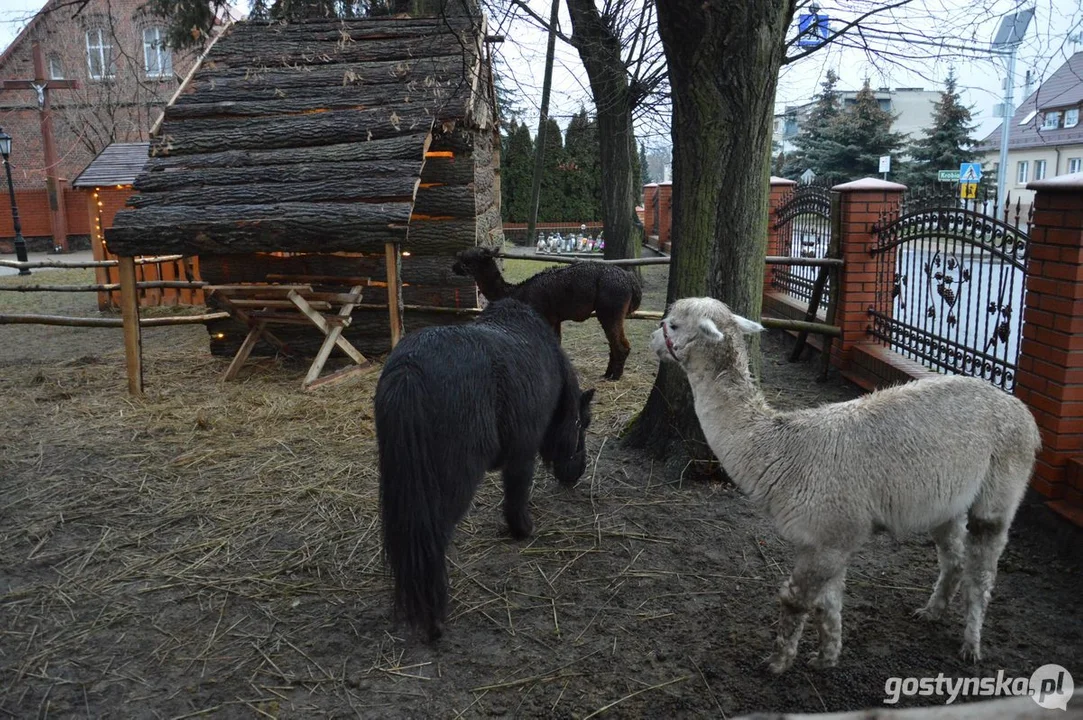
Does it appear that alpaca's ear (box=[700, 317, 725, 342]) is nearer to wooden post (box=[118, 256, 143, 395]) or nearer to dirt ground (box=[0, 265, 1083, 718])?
dirt ground (box=[0, 265, 1083, 718])

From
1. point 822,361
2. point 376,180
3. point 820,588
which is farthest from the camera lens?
point 822,361

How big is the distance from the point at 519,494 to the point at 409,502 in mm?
1152

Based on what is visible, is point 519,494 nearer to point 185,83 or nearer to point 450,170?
point 450,170

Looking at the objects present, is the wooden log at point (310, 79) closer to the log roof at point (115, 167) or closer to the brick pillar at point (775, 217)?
the brick pillar at point (775, 217)

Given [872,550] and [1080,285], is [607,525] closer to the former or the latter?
[872,550]

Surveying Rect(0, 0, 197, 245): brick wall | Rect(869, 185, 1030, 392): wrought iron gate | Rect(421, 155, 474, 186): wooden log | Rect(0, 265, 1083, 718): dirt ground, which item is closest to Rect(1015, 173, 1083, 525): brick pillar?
Rect(0, 265, 1083, 718): dirt ground

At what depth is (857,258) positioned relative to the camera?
7.33 metres

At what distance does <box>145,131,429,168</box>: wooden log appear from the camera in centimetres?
730

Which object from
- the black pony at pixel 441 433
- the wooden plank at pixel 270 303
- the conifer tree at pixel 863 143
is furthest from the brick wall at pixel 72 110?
the black pony at pixel 441 433

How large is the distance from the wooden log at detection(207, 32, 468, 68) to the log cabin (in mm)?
17

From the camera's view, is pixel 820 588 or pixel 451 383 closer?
pixel 820 588

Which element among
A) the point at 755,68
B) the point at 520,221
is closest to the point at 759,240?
the point at 755,68

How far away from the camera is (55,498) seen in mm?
4922

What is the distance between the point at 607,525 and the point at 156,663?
2.39 metres
